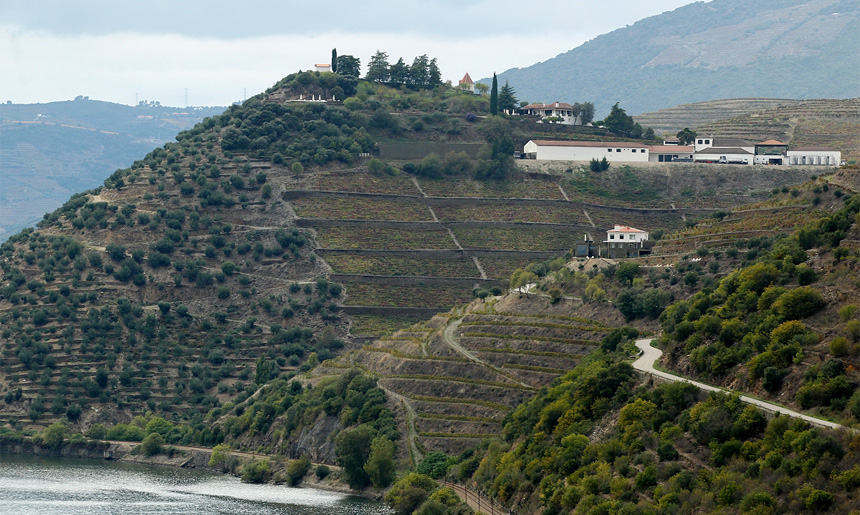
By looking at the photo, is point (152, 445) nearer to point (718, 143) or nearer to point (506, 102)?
point (506, 102)

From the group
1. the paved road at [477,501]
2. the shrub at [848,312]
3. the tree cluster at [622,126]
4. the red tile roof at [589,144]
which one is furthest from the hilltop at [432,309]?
the tree cluster at [622,126]

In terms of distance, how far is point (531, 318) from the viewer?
99.6 meters

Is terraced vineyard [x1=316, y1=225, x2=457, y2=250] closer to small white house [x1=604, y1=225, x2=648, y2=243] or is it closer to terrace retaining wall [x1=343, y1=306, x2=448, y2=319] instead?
terrace retaining wall [x1=343, y1=306, x2=448, y2=319]

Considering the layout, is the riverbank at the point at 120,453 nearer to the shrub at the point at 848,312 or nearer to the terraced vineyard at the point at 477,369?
the terraced vineyard at the point at 477,369

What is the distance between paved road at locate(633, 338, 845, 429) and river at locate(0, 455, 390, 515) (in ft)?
58.4

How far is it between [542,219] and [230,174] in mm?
31100

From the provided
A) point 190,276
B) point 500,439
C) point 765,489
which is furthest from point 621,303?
point 190,276

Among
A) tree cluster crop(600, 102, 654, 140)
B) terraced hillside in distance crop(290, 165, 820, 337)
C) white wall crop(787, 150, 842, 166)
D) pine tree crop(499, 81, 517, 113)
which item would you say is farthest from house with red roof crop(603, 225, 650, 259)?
pine tree crop(499, 81, 517, 113)

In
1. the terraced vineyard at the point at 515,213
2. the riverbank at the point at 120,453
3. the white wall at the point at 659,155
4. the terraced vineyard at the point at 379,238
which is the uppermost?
the white wall at the point at 659,155

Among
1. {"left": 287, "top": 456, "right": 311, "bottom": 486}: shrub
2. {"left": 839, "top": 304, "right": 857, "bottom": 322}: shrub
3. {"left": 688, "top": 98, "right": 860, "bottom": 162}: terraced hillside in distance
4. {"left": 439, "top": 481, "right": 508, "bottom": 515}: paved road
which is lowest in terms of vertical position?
{"left": 287, "top": 456, "right": 311, "bottom": 486}: shrub

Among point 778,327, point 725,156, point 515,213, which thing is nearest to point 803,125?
point 725,156

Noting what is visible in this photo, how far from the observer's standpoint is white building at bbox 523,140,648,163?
153 m

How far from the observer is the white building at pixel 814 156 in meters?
149

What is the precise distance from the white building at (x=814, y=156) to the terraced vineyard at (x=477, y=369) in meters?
56.9
